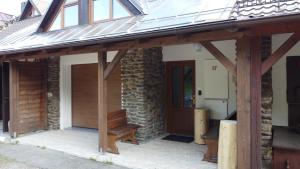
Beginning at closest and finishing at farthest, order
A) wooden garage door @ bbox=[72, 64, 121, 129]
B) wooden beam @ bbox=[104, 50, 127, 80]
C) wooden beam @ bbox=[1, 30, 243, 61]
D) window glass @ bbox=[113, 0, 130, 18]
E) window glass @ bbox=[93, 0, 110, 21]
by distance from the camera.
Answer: wooden beam @ bbox=[1, 30, 243, 61] → wooden beam @ bbox=[104, 50, 127, 80] → window glass @ bbox=[113, 0, 130, 18] → window glass @ bbox=[93, 0, 110, 21] → wooden garage door @ bbox=[72, 64, 121, 129]

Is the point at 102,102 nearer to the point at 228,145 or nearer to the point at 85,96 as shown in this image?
the point at 228,145

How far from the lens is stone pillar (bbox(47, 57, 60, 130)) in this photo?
8.98m

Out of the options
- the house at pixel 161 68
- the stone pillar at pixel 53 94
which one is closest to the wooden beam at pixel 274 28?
the house at pixel 161 68

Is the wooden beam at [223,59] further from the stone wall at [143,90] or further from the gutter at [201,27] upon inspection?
the stone wall at [143,90]

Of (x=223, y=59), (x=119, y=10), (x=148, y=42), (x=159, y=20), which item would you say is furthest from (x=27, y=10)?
(x=223, y=59)

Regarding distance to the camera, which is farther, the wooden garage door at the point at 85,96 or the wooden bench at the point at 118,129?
the wooden garage door at the point at 85,96

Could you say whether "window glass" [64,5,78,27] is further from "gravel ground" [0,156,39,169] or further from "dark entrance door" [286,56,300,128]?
"dark entrance door" [286,56,300,128]

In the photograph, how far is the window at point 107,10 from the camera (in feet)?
24.8

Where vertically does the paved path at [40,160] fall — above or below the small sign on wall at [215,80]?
below

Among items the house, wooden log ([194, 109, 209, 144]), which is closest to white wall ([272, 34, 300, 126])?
the house

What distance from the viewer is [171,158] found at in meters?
5.70

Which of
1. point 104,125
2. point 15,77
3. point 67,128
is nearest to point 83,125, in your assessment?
point 67,128

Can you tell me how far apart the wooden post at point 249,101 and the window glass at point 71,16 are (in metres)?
5.80

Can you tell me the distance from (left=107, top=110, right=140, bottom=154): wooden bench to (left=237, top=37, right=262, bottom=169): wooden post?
9.44ft
